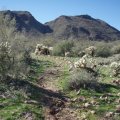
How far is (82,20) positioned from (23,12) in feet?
84.9

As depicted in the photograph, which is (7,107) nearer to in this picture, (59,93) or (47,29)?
(59,93)

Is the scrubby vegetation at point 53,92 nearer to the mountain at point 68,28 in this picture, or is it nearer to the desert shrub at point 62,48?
the desert shrub at point 62,48

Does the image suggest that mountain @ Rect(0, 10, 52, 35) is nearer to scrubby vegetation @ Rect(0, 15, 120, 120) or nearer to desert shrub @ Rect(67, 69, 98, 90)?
scrubby vegetation @ Rect(0, 15, 120, 120)

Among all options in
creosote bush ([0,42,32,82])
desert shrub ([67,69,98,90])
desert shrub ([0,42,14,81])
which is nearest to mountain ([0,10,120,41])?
Answer: creosote bush ([0,42,32,82])

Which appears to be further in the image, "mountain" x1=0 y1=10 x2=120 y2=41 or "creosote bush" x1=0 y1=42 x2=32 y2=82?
"mountain" x1=0 y1=10 x2=120 y2=41

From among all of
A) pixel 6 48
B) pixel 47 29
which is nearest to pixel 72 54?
pixel 6 48

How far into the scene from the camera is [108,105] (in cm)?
1538

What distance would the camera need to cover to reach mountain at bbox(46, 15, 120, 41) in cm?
12950

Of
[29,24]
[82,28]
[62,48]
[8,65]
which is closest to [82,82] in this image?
[8,65]

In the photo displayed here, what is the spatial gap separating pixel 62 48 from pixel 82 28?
94250 mm

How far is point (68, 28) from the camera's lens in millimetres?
132000

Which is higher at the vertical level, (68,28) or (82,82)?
(68,28)

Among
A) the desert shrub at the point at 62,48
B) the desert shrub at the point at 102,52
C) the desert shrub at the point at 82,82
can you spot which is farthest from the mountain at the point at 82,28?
the desert shrub at the point at 82,82

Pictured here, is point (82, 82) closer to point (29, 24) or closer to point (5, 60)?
point (5, 60)
